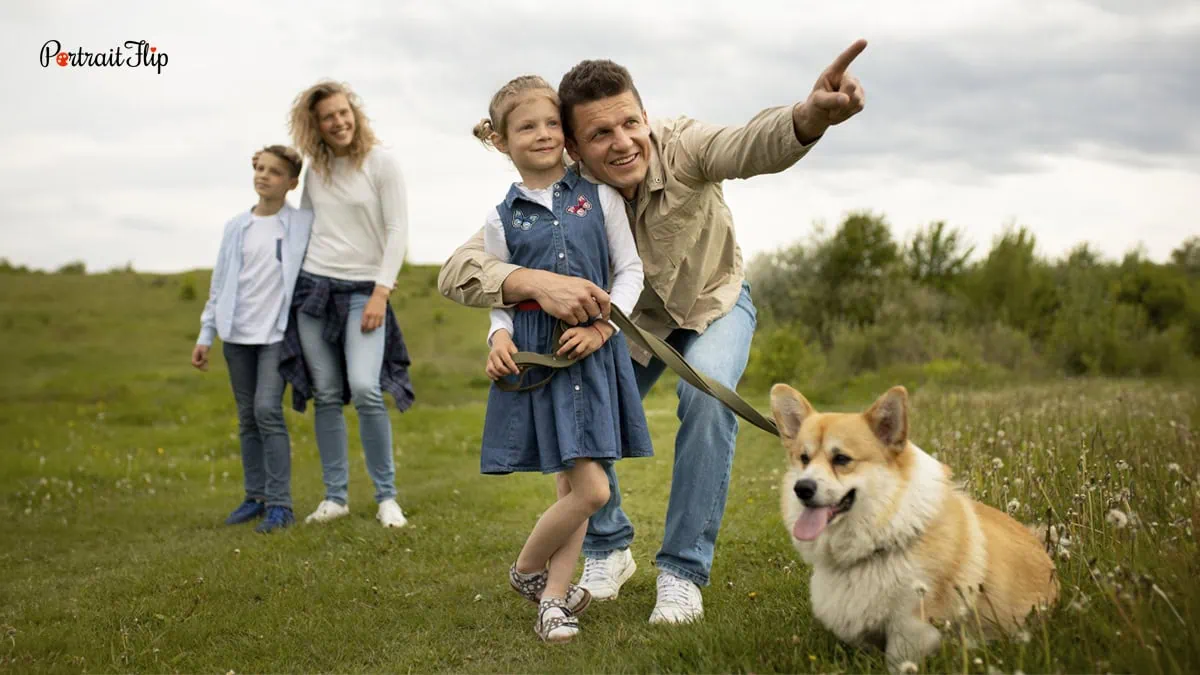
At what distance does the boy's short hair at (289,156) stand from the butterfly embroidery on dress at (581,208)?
423 cm

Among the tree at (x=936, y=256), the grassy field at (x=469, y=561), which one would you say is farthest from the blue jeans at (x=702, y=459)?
the tree at (x=936, y=256)

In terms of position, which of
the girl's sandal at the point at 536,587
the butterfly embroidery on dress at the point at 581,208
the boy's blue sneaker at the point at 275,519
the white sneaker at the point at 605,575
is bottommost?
the boy's blue sneaker at the point at 275,519

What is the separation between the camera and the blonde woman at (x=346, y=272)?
291 inches

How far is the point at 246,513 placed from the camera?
319 inches

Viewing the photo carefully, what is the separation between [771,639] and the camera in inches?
150

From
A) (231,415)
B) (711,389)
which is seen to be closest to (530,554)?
(711,389)

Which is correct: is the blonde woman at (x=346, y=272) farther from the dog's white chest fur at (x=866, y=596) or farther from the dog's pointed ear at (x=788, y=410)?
the dog's white chest fur at (x=866, y=596)

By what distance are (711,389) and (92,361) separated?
A: 18227 mm

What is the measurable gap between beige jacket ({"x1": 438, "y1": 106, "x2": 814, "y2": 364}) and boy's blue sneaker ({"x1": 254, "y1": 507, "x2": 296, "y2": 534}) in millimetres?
3529

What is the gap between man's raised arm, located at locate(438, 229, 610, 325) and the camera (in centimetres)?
427

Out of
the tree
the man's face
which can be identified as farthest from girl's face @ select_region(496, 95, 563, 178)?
the tree

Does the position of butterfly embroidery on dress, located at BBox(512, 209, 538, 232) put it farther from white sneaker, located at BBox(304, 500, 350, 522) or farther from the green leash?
white sneaker, located at BBox(304, 500, 350, 522)

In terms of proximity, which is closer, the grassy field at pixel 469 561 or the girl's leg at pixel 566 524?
the grassy field at pixel 469 561

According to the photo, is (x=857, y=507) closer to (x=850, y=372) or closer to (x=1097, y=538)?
(x=1097, y=538)
